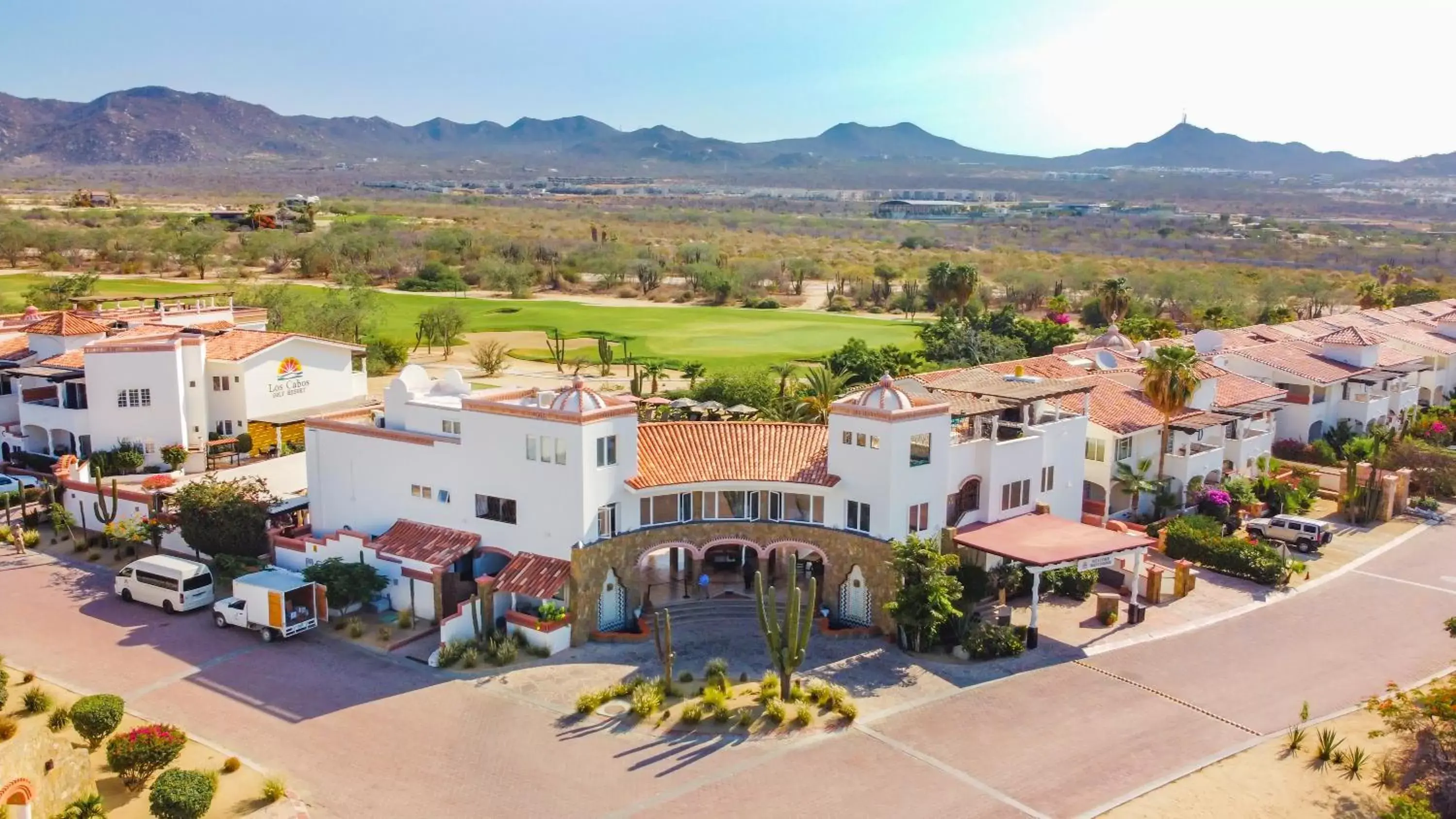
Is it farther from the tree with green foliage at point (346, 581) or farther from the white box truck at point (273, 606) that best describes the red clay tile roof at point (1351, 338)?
the white box truck at point (273, 606)

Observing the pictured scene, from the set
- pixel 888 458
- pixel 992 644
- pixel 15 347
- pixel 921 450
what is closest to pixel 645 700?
pixel 888 458

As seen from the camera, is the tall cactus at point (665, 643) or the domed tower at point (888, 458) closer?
the tall cactus at point (665, 643)

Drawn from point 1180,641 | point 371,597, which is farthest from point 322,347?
point 1180,641

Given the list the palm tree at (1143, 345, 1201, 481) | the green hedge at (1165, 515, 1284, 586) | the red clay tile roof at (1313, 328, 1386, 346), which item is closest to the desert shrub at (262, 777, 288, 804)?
the green hedge at (1165, 515, 1284, 586)

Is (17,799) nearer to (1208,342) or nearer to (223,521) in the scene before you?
(223,521)

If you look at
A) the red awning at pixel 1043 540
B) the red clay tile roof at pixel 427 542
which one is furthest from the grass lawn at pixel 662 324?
the red clay tile roof at pixel 427 542

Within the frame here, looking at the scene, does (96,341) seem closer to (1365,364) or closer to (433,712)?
(433,712)

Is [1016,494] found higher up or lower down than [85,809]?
higher up
